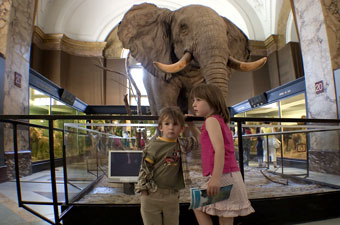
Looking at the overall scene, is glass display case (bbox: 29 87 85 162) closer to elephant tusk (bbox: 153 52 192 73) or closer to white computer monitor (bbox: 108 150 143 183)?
white computer monitor (bbox: 108 150 143 183)

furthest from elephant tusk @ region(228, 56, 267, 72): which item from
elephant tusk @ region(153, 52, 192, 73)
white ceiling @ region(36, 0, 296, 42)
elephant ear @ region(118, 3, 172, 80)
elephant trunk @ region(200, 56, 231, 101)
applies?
white ceiling @ region(36, 0, 296, 42)

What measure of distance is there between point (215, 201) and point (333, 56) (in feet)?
15.6

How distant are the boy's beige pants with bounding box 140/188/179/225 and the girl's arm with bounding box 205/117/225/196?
272mm

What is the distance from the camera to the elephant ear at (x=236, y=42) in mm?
3777

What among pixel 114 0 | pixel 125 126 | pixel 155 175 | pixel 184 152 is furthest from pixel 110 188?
pixel 114 0

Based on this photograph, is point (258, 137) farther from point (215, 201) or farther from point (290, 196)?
point (215, 201)

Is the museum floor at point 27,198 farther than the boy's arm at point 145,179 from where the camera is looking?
Yes

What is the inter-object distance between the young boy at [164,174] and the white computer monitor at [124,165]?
43 cm

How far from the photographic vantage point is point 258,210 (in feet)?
6.88

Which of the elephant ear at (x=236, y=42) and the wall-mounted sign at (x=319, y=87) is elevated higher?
the elephant ear at (x=236, y=42)

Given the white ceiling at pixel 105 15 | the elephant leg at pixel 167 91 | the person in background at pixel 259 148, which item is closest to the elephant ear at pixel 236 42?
the elephant leg at pixel 167 91

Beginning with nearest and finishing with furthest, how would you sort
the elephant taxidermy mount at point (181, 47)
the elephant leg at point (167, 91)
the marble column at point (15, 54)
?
the elephant taxidermy mount at point (181, 47)
the elephant leg at point (167, 91)
the marble column at point (15, 54)

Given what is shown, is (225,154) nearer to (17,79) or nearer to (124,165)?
(124,165)

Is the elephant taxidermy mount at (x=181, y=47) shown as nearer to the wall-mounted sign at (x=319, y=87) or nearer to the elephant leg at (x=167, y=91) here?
the elephant leg at (x=167, y=91)
